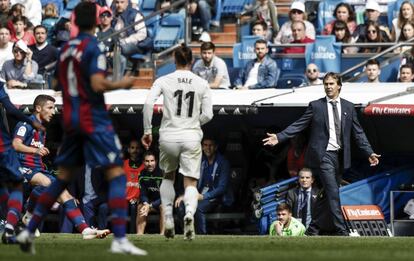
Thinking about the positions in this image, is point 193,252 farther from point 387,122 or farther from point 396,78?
point 396,78

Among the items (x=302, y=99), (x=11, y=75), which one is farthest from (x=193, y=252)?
(x=11, y=75)

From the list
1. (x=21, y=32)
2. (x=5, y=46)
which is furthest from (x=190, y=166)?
(x=21, y=32)

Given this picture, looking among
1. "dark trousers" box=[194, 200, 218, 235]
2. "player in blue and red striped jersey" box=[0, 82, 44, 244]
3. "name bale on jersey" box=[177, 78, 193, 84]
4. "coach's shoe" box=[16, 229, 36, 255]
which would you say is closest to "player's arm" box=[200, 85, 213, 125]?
"name bale on jersey" box=[177, 78, 193, 84]

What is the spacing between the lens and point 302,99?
60.5 ft

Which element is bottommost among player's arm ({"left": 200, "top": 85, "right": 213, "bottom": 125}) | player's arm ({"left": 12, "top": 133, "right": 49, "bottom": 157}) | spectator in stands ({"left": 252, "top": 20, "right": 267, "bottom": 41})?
player's arm ({"left": 12, "top": 133, "right": 49, "bottom": 157})

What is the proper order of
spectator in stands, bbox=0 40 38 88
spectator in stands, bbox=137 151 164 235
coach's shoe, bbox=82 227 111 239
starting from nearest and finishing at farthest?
coach's shoe, bbox=82 227 111 239 → spectator in stands, bbox=137 151 164 235 → spectator in stands, bbox=0 40 38 88

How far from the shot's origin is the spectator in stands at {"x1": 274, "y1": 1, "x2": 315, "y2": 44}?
21.7 m

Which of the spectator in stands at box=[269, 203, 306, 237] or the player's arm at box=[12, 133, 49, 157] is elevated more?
the player's arm at box=[12, 133, 49, 157]

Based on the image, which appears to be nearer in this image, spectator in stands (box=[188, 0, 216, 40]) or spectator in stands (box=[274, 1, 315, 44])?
spectator in stands (box=[274, 1, 315, 44])

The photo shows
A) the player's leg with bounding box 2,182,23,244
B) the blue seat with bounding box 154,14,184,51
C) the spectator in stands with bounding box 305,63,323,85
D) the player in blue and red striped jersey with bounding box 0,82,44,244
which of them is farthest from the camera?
the blue seat with bounding box 154,14,184,51

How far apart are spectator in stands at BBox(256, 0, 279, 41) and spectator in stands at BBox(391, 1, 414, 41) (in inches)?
82.3

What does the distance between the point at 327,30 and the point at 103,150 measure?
34.7ft

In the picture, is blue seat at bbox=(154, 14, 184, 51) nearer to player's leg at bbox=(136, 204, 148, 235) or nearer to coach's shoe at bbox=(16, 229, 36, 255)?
player's leg at bbox=(136, 204, 148, 235)

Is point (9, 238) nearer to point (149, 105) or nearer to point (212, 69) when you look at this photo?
point (149, 105)
